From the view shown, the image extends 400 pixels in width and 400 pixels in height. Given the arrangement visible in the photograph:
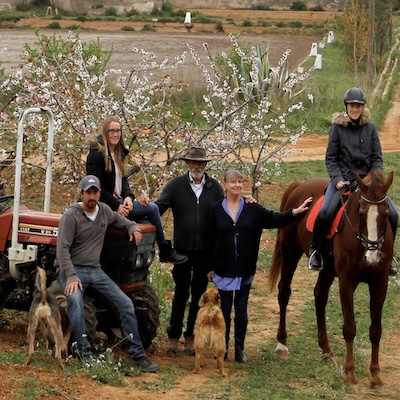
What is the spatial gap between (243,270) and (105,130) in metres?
1.92

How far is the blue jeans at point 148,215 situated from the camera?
34.1ft

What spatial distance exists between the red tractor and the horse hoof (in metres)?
1.46

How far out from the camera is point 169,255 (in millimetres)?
10500

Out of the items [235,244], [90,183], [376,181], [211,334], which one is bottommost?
[211,334]

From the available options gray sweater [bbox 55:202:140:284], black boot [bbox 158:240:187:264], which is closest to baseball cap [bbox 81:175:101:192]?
gray sweater [bbox 55:202:140:284]

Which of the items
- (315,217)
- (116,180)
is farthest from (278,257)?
(116,180)

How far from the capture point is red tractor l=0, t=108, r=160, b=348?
9.97 meters

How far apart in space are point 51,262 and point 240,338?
2.04 meters

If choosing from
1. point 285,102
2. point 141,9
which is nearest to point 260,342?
point 285,102

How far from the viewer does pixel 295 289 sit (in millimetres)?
14930

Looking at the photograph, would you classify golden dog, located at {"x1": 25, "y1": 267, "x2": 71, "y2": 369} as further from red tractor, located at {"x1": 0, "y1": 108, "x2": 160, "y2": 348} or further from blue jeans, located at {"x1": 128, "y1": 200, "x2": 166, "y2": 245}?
blue jeans, located at {"x1": 128, "y1": 200, "x2": 166, "y2": 245}

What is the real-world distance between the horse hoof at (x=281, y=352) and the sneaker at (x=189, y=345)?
3.04 ft

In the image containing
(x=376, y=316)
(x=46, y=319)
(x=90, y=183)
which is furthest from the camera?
(x=376, y=316)

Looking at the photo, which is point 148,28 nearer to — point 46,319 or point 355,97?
point 355,97
